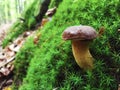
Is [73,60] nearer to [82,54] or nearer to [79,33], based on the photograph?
[82,54]

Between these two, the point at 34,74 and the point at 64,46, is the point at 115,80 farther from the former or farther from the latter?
the point at 34,74

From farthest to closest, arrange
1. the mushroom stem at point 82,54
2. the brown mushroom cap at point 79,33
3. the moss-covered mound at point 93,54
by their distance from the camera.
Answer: the moss-covered mound at point 93,54 → the mushroom stem at point 82,54 → the brown mushroom cap at point 79,33

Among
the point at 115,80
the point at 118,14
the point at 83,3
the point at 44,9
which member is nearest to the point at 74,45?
the point at 115,80

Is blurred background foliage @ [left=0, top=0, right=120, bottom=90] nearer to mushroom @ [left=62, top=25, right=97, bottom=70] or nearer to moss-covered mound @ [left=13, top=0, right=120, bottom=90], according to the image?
moss-covered mound @ [left=13, top=0, right=120, bottom=90]

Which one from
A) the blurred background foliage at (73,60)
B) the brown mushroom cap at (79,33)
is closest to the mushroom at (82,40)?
the brown mushroom cap at (79,33)

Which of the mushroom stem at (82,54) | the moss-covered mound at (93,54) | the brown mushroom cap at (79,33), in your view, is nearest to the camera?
the brown mushroom cap at (79,33)

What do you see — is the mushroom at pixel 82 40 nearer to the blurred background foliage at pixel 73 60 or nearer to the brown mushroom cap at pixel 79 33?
the brown mushroom cap at pixel 79 33

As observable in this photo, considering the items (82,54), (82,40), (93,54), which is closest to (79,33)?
(82,40)
